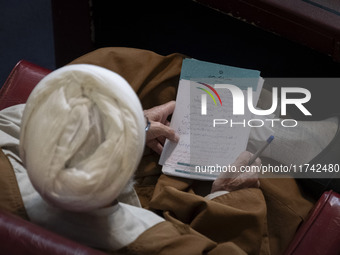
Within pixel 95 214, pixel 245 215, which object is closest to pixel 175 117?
pixel 245 215

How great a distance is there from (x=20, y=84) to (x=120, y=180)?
2.43ft

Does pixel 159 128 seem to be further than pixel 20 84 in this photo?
No

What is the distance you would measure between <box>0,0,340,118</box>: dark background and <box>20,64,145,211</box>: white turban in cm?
101

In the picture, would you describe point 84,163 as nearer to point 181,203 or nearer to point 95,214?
point 95,214

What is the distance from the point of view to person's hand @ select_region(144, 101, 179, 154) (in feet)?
4.17

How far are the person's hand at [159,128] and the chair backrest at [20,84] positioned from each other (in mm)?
350

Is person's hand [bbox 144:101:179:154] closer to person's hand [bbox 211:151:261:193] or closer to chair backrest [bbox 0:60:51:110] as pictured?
person's hand [bbox 211:151:261:193]

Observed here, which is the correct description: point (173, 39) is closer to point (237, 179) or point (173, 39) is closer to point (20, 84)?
point (20, 84)

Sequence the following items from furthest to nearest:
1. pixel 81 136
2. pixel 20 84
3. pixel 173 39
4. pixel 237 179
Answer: pixel 173 39 < pixel 20 84 < pixel 237 179 < pixel 81 136

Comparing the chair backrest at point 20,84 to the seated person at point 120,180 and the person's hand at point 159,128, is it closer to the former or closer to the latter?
the seated person at point 120,180

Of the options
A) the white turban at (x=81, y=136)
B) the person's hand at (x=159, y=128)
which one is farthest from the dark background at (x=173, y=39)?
the white turban at (x=81, y=136)

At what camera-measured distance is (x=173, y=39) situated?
6.21 ft

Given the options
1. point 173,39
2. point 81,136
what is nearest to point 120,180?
point 81,136

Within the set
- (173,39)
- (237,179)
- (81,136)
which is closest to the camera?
(81,136)
